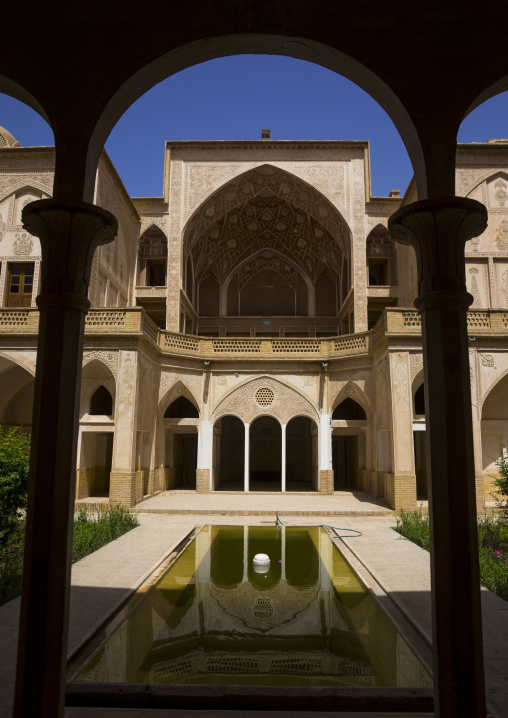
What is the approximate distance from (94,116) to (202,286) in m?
22.1

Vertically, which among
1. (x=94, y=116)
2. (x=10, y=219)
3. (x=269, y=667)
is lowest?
(x=269, y=667)

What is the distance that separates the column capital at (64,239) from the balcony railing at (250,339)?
415 inches

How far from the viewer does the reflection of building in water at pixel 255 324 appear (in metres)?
13.6

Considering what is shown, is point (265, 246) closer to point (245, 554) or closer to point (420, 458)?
point (420, 458)

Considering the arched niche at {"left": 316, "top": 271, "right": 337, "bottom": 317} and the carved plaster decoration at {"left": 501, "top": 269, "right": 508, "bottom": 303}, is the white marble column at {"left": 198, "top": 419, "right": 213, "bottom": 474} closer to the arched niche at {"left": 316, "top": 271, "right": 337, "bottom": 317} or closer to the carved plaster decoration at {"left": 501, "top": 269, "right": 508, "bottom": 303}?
the arched niche at {"left": 316, "top": 271, "right": 337, "bottom": 317}

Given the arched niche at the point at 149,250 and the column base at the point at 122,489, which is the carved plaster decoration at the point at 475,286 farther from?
the column base at the point at 122,489

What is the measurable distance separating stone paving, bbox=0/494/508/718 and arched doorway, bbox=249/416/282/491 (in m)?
11.5

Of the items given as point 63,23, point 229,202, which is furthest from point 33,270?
point 63,23

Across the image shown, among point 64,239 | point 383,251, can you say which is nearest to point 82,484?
point 64,239

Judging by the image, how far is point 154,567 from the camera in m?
6.90

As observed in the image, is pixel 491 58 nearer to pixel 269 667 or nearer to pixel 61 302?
pixel 61 302

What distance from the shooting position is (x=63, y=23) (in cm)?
316

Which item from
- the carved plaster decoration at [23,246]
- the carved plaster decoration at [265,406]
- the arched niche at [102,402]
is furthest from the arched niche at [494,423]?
the carved plaster decoration at [23,246]

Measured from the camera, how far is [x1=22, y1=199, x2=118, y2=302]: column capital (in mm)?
3025
